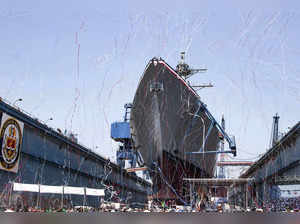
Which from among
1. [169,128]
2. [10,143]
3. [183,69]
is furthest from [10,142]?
[183,69]

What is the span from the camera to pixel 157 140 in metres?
43.9

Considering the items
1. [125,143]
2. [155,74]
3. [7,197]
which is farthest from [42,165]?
[125,143]

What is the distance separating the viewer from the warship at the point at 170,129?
43.1m

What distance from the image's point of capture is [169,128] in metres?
43.3

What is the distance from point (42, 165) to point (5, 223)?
28.5 metres

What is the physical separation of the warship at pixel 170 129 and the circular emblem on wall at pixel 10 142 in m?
16.8

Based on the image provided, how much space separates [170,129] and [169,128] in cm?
20

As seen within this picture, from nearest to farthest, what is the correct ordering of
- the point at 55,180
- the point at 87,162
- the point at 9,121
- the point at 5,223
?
1. the point at 5,223
2. the point at 9,121
3. the point at 55,180
4. the point at 87,162

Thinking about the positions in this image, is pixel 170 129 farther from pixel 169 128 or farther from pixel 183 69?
pixel 183 69

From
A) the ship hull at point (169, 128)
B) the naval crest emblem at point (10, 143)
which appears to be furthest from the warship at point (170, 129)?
the naval crest emblem at point (10, 143)

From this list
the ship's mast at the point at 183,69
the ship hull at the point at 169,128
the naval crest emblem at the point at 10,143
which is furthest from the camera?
the ship's mast at the point at 183,69

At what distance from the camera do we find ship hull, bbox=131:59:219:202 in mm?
43094

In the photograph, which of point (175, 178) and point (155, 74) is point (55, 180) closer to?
point (175, 178)

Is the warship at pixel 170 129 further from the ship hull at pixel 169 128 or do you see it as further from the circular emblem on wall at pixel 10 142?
the circular emblem on wall at pixel 10 142
